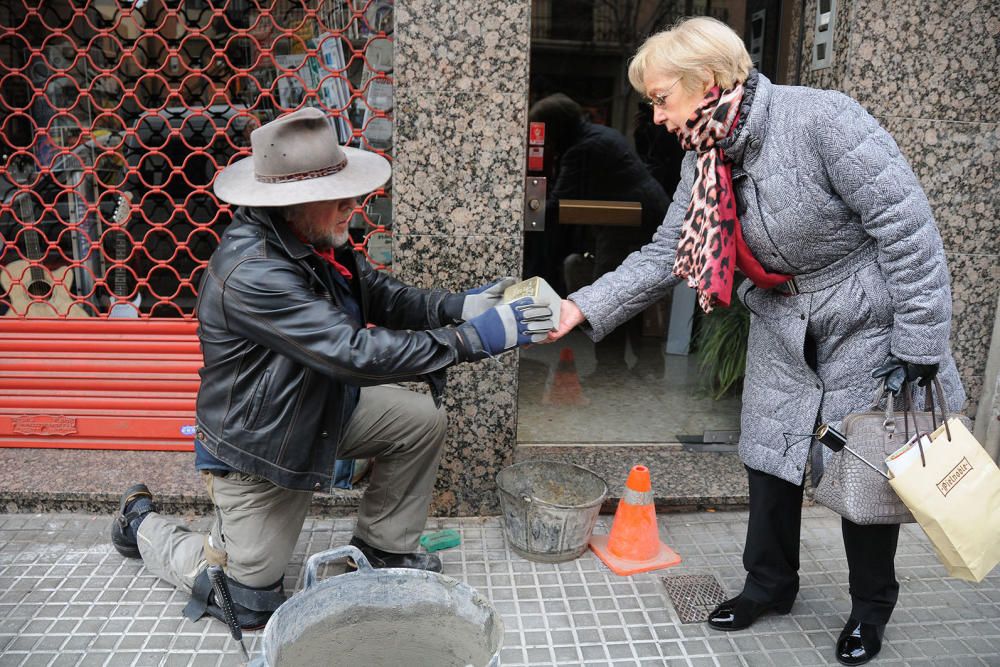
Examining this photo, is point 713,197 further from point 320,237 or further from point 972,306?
point 972,306

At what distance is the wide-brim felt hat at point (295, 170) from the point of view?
2719 millimetres

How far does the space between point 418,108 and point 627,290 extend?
1.33 metres

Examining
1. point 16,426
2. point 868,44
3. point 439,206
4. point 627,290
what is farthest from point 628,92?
point 16,426

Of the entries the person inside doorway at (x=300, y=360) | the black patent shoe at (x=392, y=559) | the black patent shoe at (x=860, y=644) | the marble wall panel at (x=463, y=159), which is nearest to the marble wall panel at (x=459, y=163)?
the marble wall panel at (x=463, y=159)

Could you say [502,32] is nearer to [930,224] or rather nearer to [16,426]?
[930,224]

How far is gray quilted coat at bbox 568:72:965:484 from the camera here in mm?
2510

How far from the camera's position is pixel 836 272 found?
108 inches

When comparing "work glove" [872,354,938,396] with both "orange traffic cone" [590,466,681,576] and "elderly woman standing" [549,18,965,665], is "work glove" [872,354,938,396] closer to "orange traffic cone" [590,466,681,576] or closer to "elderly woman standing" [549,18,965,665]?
"elderly woman standing" [549,18,965,665]

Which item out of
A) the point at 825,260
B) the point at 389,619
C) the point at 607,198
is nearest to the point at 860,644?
the point at 825,260

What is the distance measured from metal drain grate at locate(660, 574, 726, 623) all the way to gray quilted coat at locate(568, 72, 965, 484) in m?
0.70

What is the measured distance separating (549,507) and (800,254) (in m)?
1.53

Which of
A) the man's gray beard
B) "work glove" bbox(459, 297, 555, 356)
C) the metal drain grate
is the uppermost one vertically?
the man's gray beard

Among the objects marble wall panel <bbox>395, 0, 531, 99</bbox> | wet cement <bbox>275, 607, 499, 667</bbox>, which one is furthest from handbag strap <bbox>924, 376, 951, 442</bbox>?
marble wall panel <bbox>395, 0, 531, 99</bbox>

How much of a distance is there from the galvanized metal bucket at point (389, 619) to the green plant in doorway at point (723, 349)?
3.17 metres
